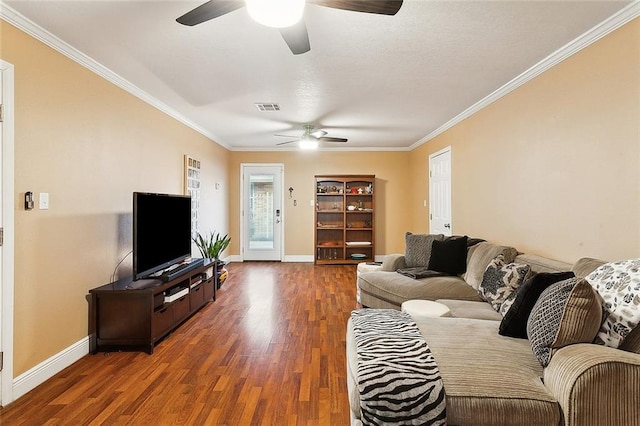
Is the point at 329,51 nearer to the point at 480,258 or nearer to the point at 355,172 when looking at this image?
the point at 480,258

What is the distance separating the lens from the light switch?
2344 mm

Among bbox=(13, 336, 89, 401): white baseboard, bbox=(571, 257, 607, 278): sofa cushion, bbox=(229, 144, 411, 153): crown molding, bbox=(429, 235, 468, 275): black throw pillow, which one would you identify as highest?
bbox=(229, 144, 411, 153): crown molding

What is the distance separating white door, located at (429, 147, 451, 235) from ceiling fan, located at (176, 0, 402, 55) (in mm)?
3804

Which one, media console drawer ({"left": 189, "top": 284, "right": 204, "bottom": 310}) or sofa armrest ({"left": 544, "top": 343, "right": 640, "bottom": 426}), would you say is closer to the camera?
sofa armrest ({"left": 544, "top": 343, "right": 640, "bottom": 426})

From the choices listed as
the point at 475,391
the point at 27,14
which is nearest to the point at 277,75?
the point at 27,14

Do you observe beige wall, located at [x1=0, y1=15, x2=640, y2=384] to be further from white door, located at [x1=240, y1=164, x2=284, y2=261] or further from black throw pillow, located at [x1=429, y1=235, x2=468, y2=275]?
white door, located at [x1=240, y1=164, x2=284, y2=261]

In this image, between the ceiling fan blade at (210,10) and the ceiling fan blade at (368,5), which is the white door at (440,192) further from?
the ceiling fan blade at (210,10)

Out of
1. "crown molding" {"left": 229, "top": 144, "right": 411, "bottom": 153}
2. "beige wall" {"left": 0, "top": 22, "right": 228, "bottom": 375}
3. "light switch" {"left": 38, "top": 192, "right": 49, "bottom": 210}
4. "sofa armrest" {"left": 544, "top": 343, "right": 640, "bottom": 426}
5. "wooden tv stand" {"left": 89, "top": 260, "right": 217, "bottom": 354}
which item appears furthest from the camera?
"crown molding" {"left": 229, "top": 144, "right": 411, "bottom": 153}

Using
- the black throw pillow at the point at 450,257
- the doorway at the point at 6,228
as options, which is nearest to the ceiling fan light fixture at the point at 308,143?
the black throw pillow at the point at 450,257

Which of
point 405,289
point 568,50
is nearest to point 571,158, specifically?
point 568,50

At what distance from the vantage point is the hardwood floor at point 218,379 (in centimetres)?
196

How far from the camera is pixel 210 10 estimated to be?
5.53 feet

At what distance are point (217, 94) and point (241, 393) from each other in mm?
3021

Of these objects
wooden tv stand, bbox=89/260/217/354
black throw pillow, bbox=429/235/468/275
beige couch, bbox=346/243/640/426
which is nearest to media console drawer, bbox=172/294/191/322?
wooden tv stand, bbox=89/260/217/354
